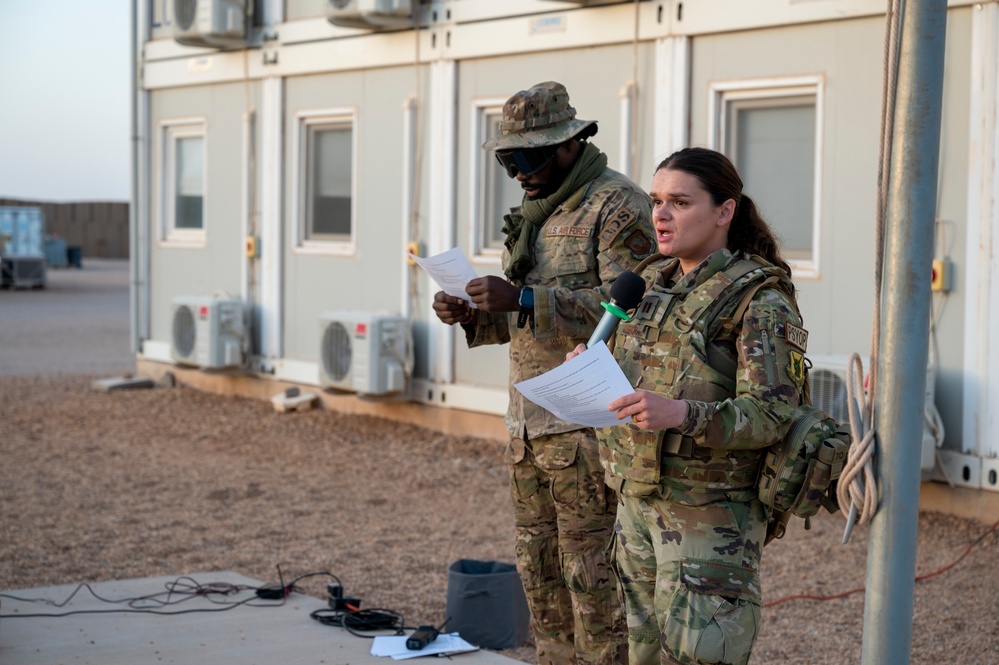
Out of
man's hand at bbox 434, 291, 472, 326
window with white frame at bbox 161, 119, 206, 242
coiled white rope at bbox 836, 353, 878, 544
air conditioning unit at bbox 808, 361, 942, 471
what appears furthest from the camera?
window with white frame at bbox 161, 119, 206, 242

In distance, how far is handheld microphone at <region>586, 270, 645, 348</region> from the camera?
8.86 feet

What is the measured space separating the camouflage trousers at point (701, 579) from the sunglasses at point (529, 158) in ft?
4.15

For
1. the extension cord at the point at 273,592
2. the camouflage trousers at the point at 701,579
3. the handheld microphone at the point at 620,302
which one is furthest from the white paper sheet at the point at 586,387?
the extension cord at the point at 273,592

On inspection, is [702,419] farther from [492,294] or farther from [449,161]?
[449,161]

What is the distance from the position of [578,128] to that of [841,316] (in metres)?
4.27

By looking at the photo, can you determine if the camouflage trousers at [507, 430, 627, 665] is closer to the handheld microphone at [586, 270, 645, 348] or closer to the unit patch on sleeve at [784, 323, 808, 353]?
the handheld microphone at [586, 270, 645, 348]

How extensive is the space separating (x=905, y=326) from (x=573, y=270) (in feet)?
4.38

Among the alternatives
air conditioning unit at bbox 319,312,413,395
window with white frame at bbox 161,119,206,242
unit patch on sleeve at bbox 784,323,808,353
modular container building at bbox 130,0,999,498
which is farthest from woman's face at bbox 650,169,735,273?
window with white frame at bbox 161,119,206,242

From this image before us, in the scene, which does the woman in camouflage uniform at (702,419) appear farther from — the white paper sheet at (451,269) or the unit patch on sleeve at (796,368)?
the white paper sheet at (451,269)

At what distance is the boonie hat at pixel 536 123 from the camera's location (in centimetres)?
374

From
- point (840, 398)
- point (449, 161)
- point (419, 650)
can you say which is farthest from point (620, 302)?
point (449, 161)

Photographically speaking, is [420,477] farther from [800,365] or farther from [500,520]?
[800,365]

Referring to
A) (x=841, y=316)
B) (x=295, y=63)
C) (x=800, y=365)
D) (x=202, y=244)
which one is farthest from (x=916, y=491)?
(x=202, y=244)

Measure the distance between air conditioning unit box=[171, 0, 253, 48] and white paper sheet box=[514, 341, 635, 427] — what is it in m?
9.58
